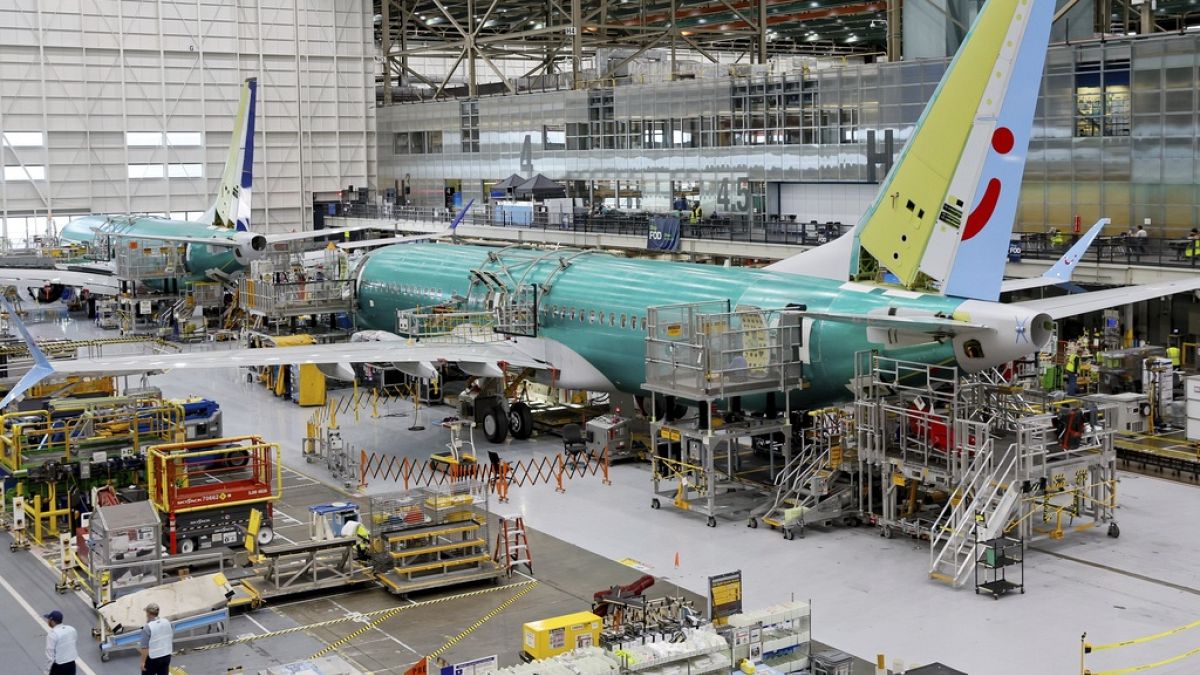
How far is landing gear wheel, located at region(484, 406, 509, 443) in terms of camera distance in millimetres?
37188

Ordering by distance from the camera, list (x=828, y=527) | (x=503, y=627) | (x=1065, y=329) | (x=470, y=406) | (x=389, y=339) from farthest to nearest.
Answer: (x=1065, y=329)
(x=389, y=339)
(x=470, y=406)
(x=828, y=527)
(x=503, y=627)

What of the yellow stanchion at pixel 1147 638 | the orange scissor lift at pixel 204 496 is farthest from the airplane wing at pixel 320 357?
the yellow stanchion at pixel 1147 638

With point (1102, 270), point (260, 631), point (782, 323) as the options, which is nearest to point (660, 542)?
point (782, 323)

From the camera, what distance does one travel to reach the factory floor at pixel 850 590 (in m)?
20.9

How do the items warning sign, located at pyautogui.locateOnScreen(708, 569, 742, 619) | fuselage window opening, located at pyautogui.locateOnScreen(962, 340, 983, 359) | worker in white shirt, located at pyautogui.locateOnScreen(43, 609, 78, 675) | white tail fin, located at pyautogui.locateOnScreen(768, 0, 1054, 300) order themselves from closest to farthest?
worker in white shirt, located at pyautogui.locateOnScreen(43, 609, 78, 675) < warning sign, located at pyautogui.locateOnScreen(708, 569, 742, 619) < white tail fin, located at pyautogui.locateOnScreen(768, 0, 1054, 300) < fuselage window opening, located at pyautogui.locateOnScreen(962, 340, 983, 359)

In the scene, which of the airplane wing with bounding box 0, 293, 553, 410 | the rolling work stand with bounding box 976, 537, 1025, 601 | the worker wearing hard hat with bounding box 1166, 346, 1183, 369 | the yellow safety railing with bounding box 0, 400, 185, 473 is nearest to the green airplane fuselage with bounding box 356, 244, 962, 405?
the airplane wing with bounding box 0, 293, 553, 410

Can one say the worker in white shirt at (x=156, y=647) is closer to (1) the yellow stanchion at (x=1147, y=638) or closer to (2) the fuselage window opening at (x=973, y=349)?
(1) the yellow stanchion at (x=1147, y=638)

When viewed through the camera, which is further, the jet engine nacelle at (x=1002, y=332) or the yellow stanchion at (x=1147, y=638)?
the jet engine nacelle at (x=1002, y=332)

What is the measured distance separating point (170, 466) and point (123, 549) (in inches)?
109

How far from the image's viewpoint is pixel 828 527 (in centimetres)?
2800

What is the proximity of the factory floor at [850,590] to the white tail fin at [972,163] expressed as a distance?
5.55 metres

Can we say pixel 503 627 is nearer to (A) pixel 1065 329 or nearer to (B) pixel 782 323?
(B) pixel 782 323

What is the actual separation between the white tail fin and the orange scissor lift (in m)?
13.6

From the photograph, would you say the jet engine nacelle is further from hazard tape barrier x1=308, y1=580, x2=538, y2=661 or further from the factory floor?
hazard tape barrier x1=308, y1=580, x2=538, y2=661
